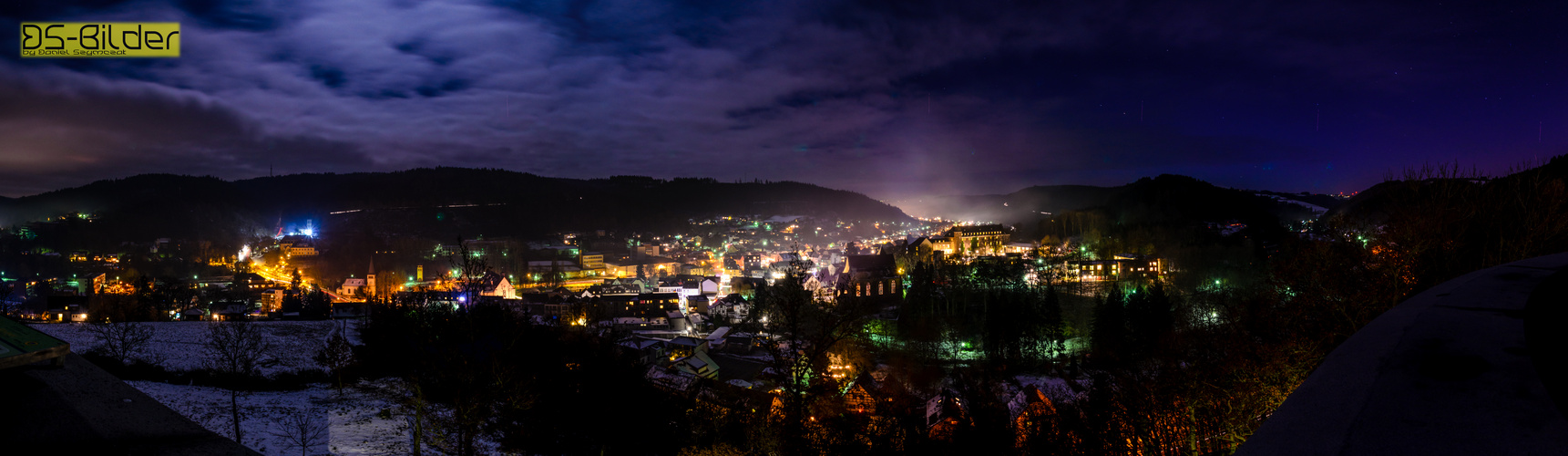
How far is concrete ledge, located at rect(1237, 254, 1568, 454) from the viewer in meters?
1.21

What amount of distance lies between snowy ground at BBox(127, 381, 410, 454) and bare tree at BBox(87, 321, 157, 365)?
2.52m

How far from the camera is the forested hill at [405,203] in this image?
67938 mm

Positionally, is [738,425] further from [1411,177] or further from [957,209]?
[957,209]

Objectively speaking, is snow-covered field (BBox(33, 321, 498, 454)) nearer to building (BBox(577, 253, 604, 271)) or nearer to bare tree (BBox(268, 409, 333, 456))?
bare tree (BBox(268, 409, 333, 456))

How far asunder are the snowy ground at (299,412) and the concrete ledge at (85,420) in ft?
36.4

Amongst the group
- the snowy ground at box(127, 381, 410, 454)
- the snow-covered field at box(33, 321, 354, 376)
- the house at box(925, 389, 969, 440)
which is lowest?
the house at box(925, 389, 969, 440)

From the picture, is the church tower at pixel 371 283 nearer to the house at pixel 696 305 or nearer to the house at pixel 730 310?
the house at pixel 696 305

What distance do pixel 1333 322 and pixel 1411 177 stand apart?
3651 mm

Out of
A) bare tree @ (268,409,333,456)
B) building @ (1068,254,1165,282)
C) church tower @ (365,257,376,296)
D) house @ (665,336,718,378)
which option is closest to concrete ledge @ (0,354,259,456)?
bare tree @ (268,409,333,456)

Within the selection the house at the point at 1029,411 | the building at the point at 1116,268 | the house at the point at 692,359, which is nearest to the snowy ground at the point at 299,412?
the house at the point at 692,359

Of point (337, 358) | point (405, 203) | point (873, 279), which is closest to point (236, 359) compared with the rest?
point (337, 358)

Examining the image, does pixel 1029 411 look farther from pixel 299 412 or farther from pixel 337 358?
pixel 337 358

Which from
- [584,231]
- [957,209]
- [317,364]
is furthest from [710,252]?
[957,209]

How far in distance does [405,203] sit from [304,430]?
9445 centimetres
